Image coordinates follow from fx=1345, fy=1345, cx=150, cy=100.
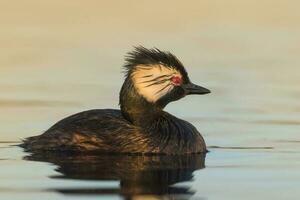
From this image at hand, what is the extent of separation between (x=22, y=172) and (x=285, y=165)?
9.90 feet

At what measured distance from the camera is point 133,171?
14797 mm

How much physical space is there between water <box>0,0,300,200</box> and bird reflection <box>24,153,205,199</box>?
0.5 inches

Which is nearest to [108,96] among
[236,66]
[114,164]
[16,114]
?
[16,114]

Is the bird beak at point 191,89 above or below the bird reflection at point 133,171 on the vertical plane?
above

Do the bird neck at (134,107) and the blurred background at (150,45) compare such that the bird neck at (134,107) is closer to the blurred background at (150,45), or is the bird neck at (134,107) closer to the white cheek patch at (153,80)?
the white cheek patch at (153,80)

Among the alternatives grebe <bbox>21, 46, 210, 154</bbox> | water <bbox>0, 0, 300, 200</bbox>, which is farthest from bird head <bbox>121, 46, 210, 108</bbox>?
water <bbox>0, 0, 300, 200</bbox>

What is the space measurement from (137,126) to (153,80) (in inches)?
23.6

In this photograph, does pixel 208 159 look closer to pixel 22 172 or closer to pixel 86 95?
pixel 22 172

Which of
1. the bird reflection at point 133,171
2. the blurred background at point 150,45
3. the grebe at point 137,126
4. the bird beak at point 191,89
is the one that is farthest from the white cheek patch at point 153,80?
the blurred background at point 150,45

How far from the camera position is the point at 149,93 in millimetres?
16688

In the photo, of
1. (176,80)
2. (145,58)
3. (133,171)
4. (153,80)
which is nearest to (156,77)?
(153,80)

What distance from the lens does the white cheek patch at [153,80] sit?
16438mm

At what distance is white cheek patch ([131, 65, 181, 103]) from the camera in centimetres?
1644

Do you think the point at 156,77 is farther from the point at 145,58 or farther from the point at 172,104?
the point at 172,104
